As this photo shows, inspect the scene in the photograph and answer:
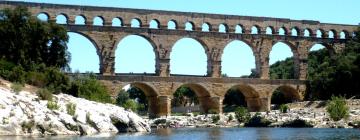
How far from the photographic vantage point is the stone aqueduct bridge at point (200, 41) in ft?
187

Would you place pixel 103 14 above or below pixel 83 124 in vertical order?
above

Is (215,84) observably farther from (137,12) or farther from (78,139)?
(78,139)

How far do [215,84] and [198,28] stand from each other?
5787mm

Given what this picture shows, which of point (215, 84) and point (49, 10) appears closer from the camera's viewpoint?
point (49, 10)

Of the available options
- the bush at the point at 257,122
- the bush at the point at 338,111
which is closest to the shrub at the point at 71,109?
the bush at the point at 338,111

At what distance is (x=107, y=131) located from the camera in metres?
31.7

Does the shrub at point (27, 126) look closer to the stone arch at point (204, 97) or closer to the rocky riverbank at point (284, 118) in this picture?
the rocky riverbank at point (284, 118)

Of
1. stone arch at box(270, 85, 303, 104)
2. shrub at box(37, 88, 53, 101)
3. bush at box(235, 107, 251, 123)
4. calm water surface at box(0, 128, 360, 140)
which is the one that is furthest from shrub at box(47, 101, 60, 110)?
stone arch at box(270, 85, 303, 104)

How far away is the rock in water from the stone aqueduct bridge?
902 inches

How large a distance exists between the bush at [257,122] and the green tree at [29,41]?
623 inches

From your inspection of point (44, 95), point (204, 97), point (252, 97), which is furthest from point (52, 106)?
point (252, 97)

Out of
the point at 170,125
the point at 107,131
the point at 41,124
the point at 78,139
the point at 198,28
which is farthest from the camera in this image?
the point at 198,28

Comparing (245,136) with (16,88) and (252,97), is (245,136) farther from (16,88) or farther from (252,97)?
(252,97)

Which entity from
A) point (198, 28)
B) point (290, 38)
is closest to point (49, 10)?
point (198, 28)
